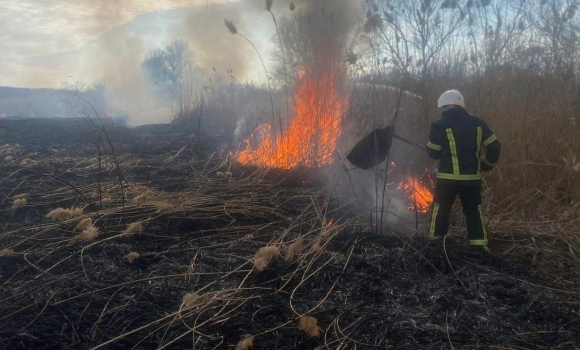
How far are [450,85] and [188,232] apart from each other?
5275 mm

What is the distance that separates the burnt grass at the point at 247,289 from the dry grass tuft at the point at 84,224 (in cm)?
13

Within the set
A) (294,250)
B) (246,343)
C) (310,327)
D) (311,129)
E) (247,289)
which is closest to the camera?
(246,343)

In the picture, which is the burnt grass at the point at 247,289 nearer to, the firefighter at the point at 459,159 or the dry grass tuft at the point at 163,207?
the dry grass tuft at the point at 163,207

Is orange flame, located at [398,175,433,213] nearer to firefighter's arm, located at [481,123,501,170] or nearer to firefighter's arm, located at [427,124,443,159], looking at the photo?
firefighter's arm, located at [427,124,443,159]

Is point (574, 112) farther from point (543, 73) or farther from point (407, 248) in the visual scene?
point (407, 248)

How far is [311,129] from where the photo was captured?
7621 millimetres

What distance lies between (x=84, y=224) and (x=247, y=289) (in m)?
1.96

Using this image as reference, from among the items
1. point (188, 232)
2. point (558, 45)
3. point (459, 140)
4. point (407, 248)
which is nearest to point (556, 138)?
point (459, 140)

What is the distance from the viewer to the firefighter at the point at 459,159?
178 inches

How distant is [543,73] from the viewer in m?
7.34

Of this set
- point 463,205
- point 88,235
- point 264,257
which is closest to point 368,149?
point 463,205

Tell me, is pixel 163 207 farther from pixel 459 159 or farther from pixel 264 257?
pixel 459 159

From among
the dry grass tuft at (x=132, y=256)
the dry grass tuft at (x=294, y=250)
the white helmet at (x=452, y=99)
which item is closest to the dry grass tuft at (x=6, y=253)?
the dry grass tuft at (x=132, y=256)

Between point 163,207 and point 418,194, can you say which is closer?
point 163,207
